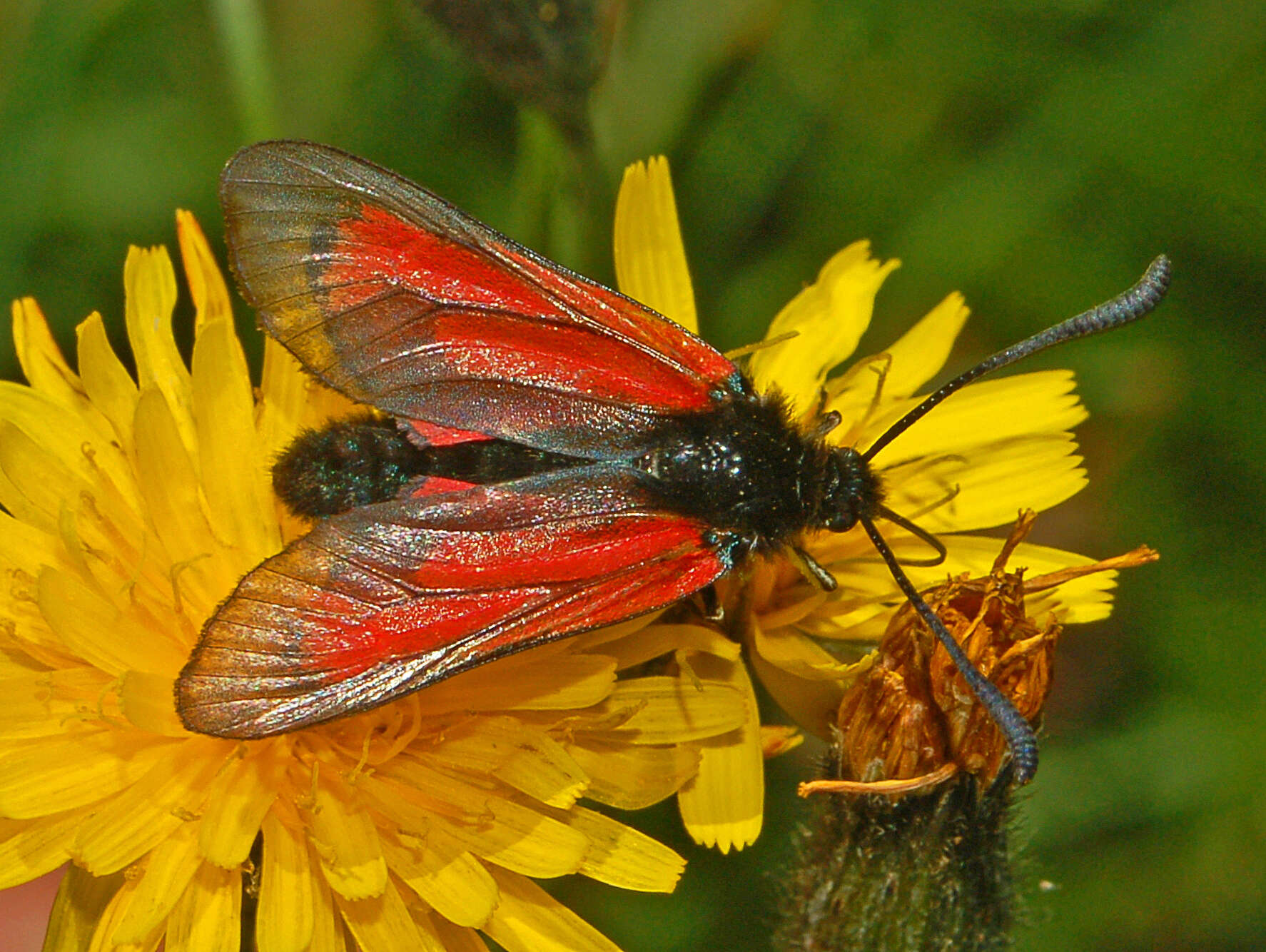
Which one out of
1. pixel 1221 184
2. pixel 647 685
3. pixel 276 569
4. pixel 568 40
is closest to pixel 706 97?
pixel 568 40

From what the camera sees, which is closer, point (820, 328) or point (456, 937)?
point (456, 937)

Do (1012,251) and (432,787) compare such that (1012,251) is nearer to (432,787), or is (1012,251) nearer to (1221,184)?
(1221,184)

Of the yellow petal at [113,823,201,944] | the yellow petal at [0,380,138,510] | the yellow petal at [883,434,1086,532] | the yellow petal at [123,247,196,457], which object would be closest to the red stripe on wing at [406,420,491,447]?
the yellow petal at [123,247,196,457]

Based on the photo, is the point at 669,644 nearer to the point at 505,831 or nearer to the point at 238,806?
the point at 505,831

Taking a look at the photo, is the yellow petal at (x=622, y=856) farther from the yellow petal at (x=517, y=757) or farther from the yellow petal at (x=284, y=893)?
the yellow petal at (x=284, y=893)

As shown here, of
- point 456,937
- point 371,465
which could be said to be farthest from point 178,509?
point 456,937

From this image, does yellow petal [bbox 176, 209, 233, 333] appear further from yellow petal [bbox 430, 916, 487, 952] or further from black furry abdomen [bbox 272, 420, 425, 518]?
yellow petal [bbox 430, 916, 487, 952]

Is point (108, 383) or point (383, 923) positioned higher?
point (108, 383)
